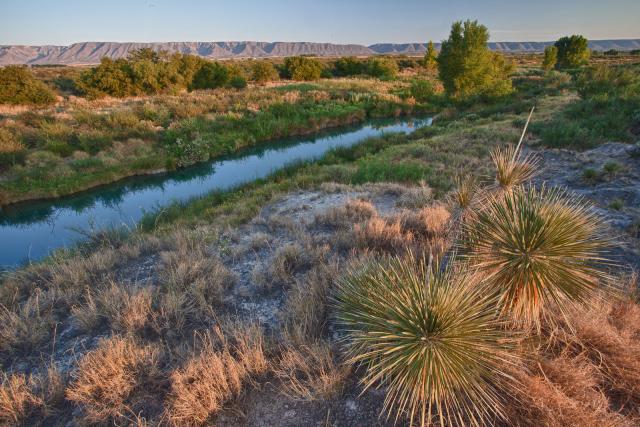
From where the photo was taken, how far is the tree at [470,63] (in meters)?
24.5

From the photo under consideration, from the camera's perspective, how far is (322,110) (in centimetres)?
2514

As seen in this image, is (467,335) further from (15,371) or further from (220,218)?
(220,218)

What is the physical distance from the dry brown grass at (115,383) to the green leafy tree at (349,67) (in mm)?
57170

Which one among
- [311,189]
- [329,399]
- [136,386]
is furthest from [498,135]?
[136,386]

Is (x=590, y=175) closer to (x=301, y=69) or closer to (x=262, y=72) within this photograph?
(x=262, y=72)

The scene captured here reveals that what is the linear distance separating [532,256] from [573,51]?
66222 mm

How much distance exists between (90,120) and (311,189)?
15.5 m

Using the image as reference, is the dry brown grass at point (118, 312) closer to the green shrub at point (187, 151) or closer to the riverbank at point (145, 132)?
the riverbank at point (145, 132)

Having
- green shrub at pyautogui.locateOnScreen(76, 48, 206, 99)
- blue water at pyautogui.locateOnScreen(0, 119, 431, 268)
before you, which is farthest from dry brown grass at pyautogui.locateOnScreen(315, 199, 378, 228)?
green shrub at pyautogui.locateOnScreen(76, 48, 206, 99)

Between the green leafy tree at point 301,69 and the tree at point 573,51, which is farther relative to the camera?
the tree at point 573,51

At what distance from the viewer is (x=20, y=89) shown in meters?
22.8

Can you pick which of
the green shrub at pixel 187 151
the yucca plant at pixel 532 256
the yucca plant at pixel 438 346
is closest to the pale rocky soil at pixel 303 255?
the yucca plant at pixel 438 346

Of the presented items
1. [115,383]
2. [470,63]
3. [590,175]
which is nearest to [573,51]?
[470,63]

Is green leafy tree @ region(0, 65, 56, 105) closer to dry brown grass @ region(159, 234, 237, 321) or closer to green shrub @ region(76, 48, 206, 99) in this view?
green shrub @ region(76, 48, 206, 99)
